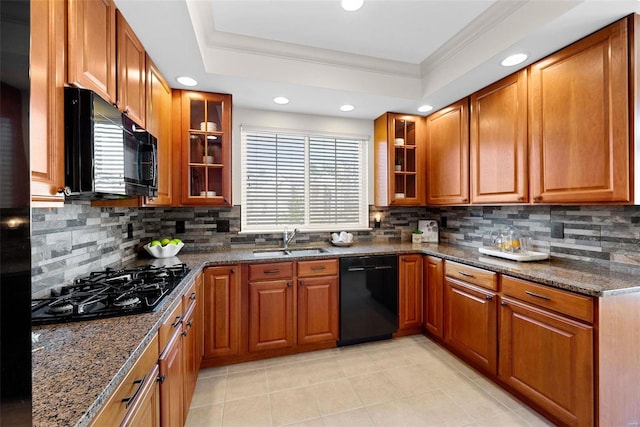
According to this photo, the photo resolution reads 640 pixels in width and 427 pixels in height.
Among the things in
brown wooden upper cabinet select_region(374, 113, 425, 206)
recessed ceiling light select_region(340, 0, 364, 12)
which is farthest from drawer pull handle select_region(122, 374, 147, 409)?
brown wooden upper cabinet select_region(374, 113, 425, 206)

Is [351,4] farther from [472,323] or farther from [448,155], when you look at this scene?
[472,323]

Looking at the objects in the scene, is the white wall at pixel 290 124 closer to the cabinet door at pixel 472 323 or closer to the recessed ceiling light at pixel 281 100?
the recessed ceiling light at pixel 281 100

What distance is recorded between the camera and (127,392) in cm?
89

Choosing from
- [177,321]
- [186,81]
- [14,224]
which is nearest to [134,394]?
[177,321]

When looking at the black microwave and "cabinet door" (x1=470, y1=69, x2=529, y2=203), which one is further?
"cabinet door" (x1=470, y1=69, x2=529, y2=203)

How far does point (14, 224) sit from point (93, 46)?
1281 millimetres

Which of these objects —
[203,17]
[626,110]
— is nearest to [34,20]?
[203,17]

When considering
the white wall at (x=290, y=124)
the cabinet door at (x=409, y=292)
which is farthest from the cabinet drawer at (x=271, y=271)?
the cabinet door at (x=409, y=292)

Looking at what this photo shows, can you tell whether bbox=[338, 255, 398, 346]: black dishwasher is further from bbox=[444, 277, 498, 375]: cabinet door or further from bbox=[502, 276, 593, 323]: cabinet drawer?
bbox=[502, 276, 593, 323]: cabinet drawer

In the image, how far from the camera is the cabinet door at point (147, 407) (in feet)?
3.08

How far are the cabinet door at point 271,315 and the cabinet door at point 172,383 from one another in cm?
91

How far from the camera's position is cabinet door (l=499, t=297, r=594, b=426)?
1.57m

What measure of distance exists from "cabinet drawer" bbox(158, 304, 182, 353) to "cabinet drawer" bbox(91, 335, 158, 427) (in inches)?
Result: 3.3

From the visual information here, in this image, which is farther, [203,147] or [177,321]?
[203,147]
